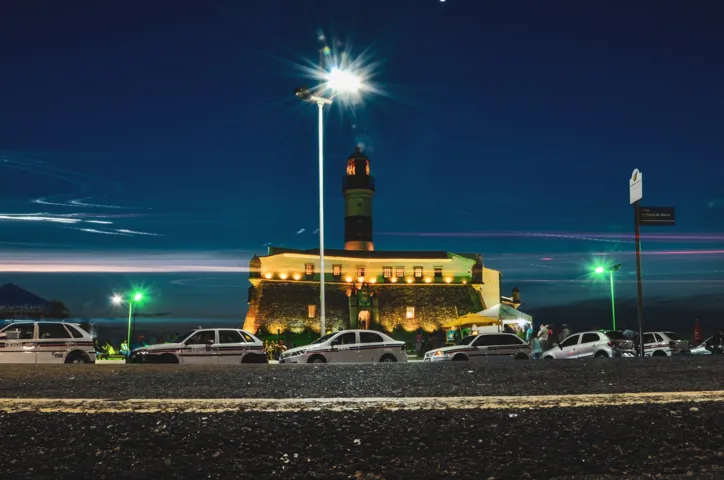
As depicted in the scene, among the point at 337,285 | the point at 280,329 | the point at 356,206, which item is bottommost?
the point at 280,329

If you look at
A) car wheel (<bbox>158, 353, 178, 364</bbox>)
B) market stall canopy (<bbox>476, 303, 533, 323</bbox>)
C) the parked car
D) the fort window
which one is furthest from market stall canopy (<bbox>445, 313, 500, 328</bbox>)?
the fort window

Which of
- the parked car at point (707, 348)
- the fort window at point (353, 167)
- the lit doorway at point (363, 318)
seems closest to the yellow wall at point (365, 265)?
the lit doorway at point (363, 318)

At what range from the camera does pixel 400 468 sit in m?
1.41

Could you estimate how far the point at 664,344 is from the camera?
1120 inches

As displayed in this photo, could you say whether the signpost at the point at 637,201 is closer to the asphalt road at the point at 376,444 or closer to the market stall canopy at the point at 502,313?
the asphalt road at the point at 376,444

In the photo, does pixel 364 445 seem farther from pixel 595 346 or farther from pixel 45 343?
pixel 595 346

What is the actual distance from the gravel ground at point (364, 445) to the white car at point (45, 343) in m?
18.9

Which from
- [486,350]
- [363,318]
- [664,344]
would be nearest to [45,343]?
[486,350]

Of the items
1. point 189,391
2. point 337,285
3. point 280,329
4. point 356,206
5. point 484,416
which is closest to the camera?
point 484,416

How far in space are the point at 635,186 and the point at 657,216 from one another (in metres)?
1.59

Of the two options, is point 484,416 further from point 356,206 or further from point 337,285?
point 356,206

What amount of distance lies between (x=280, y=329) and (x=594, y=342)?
53.1m

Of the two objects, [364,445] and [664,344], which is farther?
[664,344]

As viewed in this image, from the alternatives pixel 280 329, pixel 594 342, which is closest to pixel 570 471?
pixel 594 342
